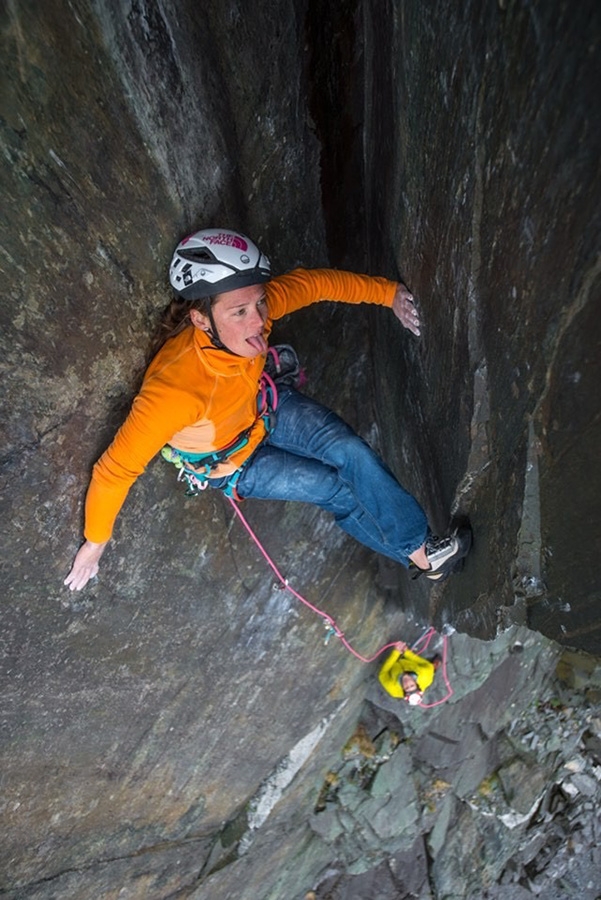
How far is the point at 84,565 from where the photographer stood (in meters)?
3.06

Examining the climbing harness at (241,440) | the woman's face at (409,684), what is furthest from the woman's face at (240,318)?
the woman's face at (409,684)

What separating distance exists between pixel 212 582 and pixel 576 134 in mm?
3280

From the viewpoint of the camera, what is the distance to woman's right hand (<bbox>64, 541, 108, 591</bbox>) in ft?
9.87

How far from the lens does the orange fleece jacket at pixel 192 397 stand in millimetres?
2668

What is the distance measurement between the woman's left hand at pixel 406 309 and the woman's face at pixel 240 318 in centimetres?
73


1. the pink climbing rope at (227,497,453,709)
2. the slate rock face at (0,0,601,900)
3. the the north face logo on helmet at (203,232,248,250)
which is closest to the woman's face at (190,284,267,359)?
the the north face logo on helmet at (203,232,248,250)

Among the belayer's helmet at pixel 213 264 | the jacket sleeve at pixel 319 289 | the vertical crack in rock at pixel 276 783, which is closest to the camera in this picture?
the belayer's helmet at pixel 213 264

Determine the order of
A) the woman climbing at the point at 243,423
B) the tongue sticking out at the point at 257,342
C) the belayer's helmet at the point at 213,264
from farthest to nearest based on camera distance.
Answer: the tongue sticking out at the point at 257,342 < the woman climbing at the point at 243,423 < the belayer's helmet at the point at 213,264

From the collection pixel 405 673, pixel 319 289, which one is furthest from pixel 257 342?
pixel 405 673

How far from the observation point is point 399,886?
7.85 metres

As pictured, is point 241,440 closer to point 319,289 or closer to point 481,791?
point 319,289

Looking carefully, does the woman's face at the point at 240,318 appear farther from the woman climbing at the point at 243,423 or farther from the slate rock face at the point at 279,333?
the slate rock face at the point at 279,333

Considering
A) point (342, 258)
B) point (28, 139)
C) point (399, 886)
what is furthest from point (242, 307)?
point (399, 886)

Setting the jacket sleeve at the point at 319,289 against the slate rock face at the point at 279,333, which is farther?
the jacket sleeve at the point at 319,289
